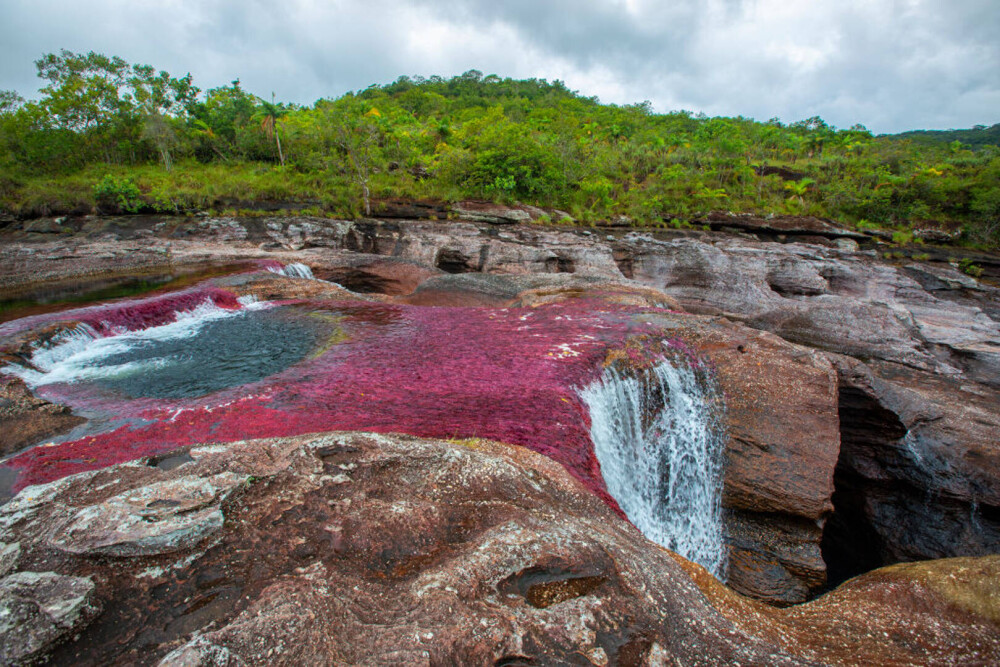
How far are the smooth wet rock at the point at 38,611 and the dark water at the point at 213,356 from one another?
5022 millimetres

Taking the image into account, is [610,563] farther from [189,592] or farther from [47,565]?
[47,565]

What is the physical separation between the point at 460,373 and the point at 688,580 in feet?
16.0

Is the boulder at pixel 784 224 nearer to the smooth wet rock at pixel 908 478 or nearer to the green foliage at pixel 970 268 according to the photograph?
the green foliage at pixel 970 268

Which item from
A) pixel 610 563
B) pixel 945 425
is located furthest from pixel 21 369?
pixel 945 425

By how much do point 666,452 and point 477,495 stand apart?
5164 millimetres

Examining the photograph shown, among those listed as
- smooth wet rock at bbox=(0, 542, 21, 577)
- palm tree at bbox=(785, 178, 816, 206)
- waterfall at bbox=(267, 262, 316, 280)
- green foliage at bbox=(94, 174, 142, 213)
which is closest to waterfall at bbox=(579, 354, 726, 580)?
smooth wet rock at bbox=(0, 542, 21, 577)

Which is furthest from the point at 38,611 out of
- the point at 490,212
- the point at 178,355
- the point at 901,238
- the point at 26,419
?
the point at 901,238

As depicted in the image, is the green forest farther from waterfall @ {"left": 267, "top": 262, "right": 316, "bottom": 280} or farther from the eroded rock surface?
the eroded rock surface

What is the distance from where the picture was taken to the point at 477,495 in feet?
11.5

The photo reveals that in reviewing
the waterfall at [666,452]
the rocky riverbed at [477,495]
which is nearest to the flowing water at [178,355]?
the rocky riverbed at [477,495]

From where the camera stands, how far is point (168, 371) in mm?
7977

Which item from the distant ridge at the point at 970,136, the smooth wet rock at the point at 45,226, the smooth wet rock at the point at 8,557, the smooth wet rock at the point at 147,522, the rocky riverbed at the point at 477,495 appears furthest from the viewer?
the distant ridge at the point at 970,136

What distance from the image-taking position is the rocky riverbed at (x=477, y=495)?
2383mm

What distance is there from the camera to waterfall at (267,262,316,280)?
16898 millimetres
